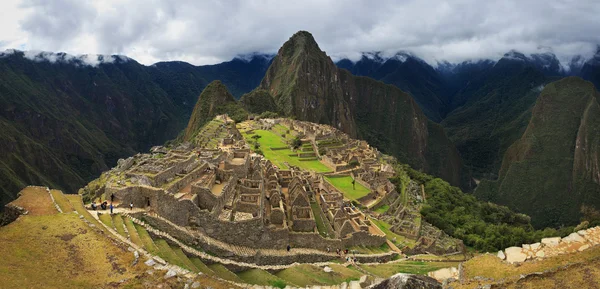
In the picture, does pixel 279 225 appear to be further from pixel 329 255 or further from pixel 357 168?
pixel 357 168

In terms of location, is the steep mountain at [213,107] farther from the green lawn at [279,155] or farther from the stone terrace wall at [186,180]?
the stone terrace wall at [186,180]

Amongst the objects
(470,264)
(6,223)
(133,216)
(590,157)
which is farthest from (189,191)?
(590,157)

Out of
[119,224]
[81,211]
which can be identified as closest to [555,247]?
[119,224]

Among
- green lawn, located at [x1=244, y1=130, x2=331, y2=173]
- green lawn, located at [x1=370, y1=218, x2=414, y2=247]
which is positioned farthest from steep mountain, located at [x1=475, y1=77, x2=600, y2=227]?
green lawn, located at [x1=370, y1=218, x2=414, y2=247]

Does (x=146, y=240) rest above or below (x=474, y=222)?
above

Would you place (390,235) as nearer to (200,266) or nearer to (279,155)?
(200,266)
